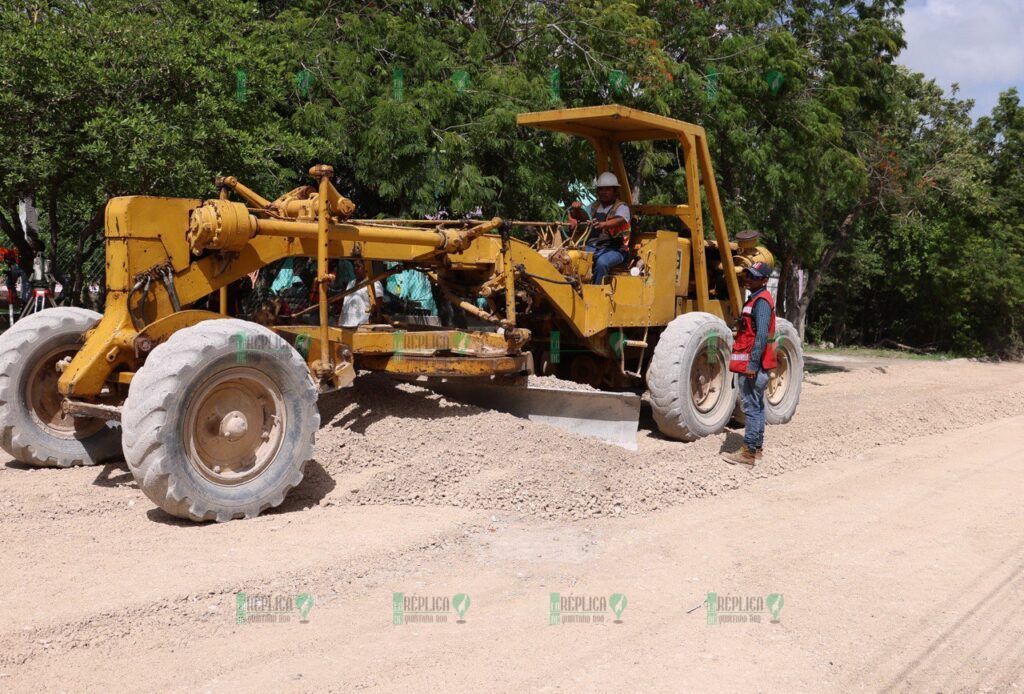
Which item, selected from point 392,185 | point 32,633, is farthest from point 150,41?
point 32,633

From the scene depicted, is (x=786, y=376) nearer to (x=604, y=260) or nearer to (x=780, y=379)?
(x=780, y=379)

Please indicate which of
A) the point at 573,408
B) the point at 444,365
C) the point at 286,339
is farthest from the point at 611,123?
the point at 286,339

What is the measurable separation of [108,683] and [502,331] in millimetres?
4743

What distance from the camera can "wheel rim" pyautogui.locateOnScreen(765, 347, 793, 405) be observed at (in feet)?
34.0

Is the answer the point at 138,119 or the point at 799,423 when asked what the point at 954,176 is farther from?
the point at 138,119

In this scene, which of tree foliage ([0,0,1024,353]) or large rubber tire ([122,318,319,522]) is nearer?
large rubber tire ([122,318,319,522])
